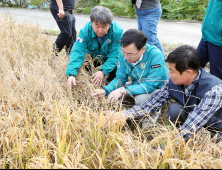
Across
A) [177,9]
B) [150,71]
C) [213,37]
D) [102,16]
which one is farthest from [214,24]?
[177,9]

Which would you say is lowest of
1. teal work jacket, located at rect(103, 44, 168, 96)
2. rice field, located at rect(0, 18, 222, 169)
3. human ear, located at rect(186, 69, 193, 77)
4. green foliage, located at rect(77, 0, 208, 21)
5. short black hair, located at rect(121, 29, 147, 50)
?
rice field, located at rect(0, 18, 222, 169)

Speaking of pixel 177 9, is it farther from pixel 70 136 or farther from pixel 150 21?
pixel 70 136

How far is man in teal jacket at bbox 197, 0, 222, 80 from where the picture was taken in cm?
215

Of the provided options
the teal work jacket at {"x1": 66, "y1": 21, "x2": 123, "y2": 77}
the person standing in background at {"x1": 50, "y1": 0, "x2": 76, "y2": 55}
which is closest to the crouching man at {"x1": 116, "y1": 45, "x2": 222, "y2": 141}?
the teal work jacket at {"x1": 66, "y1": 21, "x2": 123, "y2": 77}

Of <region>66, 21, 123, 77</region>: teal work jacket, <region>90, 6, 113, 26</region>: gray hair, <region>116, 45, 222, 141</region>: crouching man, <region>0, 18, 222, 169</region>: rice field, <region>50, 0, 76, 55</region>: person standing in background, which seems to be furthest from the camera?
<region>50, 0, 76, 55</region>: person standing in background

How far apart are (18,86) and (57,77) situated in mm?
578

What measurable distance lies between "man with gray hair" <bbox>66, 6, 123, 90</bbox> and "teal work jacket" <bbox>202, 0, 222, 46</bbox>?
1140 millimetres

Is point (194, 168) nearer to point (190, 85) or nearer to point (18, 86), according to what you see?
point (190, 85)

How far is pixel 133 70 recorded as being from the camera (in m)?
2.39

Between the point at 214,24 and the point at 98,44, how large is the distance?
5.01 ft

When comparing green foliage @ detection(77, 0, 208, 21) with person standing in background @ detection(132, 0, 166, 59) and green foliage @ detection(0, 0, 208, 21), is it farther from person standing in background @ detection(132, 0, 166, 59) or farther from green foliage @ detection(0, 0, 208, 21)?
person standing in background @ detection(132, 0, 166, 59)

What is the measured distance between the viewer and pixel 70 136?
1.50 m

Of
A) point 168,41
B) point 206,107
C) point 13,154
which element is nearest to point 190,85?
point 206,107

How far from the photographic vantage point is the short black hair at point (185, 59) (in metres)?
1.64
